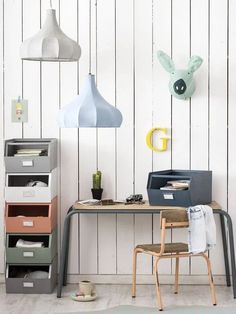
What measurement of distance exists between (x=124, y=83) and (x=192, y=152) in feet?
2.63

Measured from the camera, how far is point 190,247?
5.61 m

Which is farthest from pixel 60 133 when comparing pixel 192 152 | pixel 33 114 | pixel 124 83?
pixel 192 152

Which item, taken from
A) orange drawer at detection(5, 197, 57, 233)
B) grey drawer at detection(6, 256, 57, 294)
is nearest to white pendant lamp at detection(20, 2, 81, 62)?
orange drawer at detection(5, 197, 57, 233)

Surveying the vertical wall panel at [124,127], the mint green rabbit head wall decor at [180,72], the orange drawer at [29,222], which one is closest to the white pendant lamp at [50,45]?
the vertical wall panel at [124,127]

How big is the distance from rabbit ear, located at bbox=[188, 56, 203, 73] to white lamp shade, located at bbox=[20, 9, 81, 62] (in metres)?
0.93

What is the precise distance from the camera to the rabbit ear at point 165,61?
6090mm

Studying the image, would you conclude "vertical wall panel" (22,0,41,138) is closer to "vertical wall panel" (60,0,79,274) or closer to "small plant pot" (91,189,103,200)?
"vertical wall panel" (60,0,79,274)

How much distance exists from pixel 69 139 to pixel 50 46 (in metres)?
0.98

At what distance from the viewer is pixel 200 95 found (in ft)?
20.6

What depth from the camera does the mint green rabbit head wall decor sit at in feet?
20.0

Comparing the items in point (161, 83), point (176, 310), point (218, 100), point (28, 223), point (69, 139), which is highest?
point (161, 83)

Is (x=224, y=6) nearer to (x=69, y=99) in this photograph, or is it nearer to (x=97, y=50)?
(x=97, y=50)

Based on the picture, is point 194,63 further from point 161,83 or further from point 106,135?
point 106,135

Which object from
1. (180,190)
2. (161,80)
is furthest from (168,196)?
(161,80)
